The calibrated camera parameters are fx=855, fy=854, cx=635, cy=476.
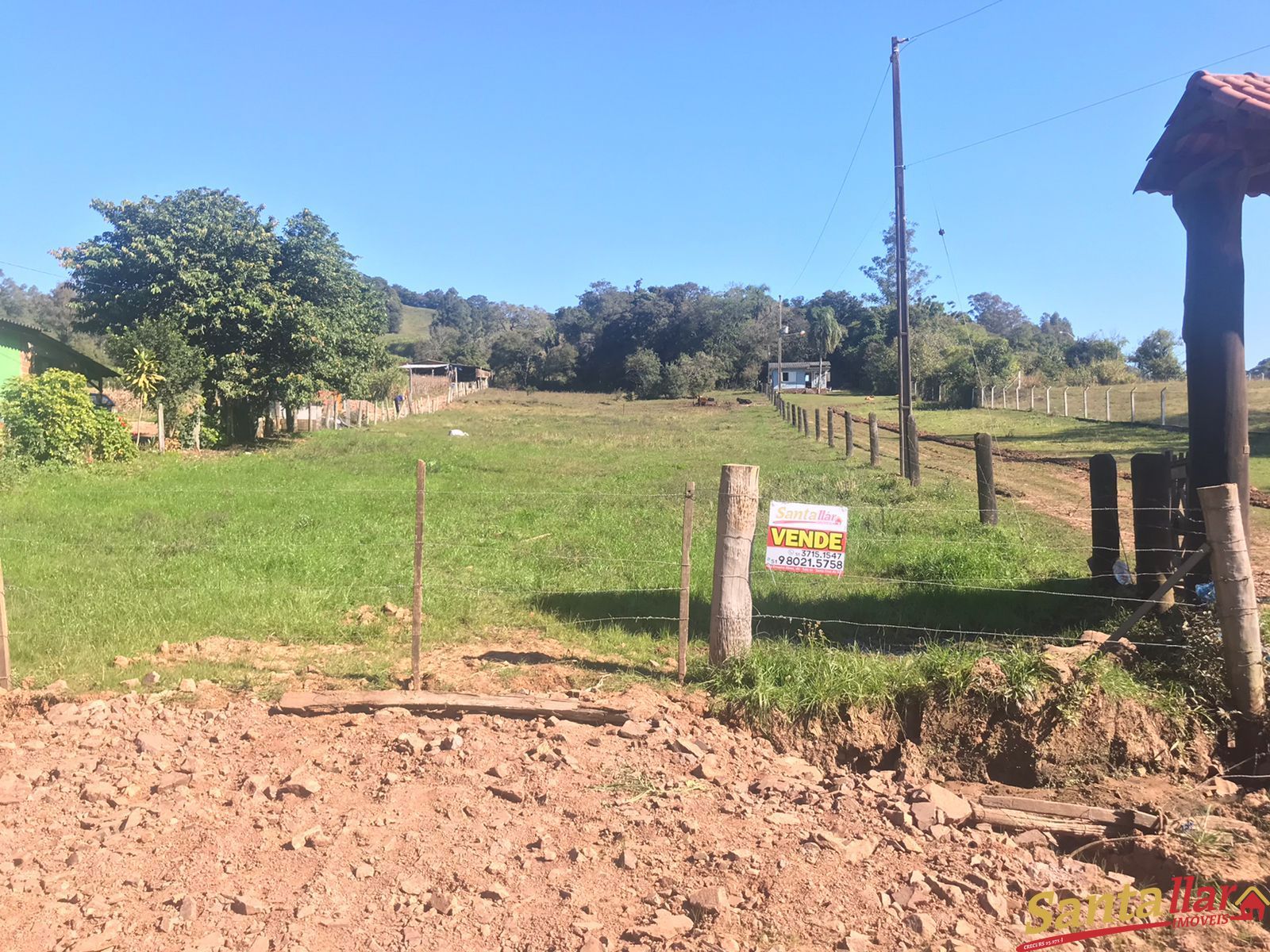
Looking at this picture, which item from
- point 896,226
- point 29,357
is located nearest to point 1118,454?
point 896,226

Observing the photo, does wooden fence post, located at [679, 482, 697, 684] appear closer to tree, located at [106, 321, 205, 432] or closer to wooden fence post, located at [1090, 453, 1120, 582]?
wooden fence post, located at [1090, 453, 1120, 582]

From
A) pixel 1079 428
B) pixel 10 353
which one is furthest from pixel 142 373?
pixel 1079 428

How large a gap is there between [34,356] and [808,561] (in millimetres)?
30796

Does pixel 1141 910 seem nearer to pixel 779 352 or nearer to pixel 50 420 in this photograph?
pixel 50 420

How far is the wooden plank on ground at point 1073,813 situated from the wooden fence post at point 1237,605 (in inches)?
47.9

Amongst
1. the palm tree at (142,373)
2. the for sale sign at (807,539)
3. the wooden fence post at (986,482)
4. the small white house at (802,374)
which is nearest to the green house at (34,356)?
the palm tree at (142,373)

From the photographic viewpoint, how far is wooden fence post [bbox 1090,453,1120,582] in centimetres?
691

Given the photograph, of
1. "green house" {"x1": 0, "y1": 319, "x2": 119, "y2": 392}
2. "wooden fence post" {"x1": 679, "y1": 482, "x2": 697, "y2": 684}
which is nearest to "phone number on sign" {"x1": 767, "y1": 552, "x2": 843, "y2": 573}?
"wooden fence post" {"x1": 679, "y1": 482, "x2": 697, "y2": 684}

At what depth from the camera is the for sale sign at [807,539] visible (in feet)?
18.4

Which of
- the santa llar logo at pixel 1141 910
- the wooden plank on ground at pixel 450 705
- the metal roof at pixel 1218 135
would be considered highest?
the metal roof at pixel 1218 135

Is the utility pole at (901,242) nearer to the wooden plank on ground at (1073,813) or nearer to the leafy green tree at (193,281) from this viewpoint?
the wooden plank on ground at (1073,813)

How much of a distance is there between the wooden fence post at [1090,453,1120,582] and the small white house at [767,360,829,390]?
67.2 m

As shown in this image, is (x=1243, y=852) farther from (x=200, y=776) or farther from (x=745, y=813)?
(x=200, y=776)

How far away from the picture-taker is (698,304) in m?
90.3
